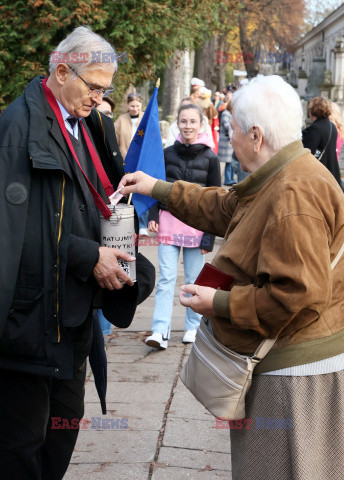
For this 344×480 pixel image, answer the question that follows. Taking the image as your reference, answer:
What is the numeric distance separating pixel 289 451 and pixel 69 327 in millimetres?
1009

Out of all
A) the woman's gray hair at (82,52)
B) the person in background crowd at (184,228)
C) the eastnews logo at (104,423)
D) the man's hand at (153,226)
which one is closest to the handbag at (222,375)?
the woman's gray hair at (82,52)

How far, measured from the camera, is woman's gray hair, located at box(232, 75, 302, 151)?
97.4 inches

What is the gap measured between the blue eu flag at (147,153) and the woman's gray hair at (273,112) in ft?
4.52

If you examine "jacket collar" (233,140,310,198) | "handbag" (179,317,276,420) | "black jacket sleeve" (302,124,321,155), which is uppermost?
"jacket collar" (233,140,310,198)

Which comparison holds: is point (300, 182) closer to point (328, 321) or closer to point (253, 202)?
point (253, 202)

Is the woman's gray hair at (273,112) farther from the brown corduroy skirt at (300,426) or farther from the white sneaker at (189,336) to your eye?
the white sneaker at (189,336)

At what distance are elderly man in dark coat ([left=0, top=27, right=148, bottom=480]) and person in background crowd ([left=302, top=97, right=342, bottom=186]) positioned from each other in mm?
5464

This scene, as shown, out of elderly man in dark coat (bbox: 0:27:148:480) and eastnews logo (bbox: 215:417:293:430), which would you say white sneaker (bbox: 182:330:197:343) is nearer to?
elderly man in dark coat (bbox: 0:27:148:480)

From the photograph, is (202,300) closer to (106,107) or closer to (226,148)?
(106,107)

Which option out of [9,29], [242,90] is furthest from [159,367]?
[9,29]

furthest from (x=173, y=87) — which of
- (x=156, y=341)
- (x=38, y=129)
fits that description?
(x=38, y=129)

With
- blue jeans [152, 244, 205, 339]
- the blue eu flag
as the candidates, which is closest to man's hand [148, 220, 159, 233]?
blue jeans [152, 244, 205, 339]

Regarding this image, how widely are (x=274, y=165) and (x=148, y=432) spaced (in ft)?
7.66

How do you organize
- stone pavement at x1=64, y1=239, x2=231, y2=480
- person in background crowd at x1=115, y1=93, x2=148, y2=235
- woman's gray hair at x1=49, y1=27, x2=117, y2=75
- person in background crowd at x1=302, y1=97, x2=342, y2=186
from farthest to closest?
person in background crowd at x1=115, y1=93, x2=148, y2=235
person in background crowd at x1=302, y1=97, x2=342, y2=186
stone pavement at x1=64, y1=239, x2=231, y2=480
woman's gray hair at x1=49, y1=27, x2=117, y2=75
